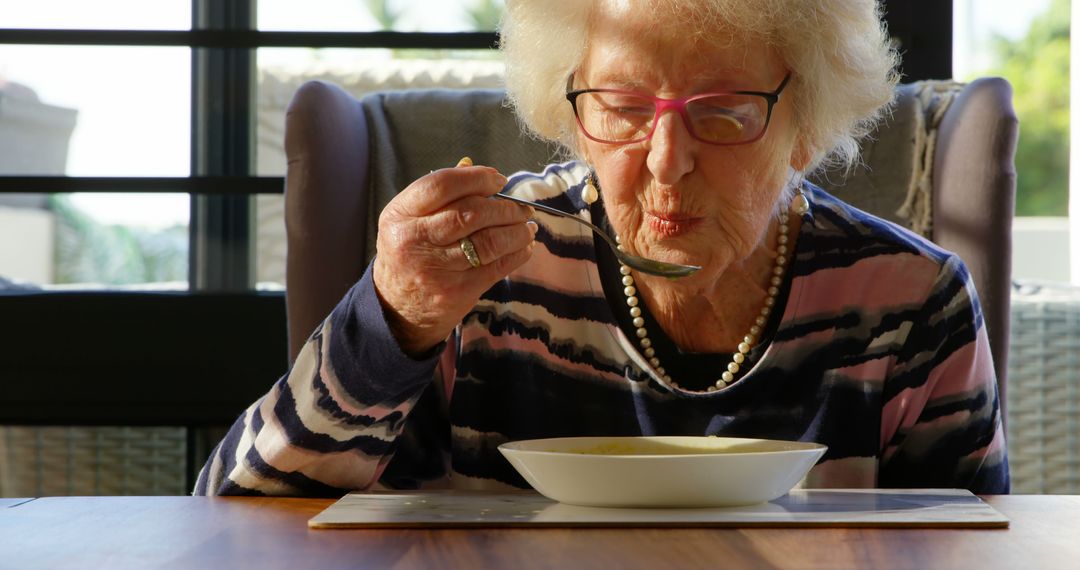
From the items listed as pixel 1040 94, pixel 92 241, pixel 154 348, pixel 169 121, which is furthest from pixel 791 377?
pixel 1040 94

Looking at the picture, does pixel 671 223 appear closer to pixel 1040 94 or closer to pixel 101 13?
pixel 101 13

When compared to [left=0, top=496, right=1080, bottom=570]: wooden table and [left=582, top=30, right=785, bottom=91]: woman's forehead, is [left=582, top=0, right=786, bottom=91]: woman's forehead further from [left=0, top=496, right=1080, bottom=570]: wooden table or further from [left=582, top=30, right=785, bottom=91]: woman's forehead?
[left=0, top=496, right=1080, bottom=570]: wooden table

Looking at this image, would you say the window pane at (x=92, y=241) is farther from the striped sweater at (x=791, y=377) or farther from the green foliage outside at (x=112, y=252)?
the striped sweater at (x=791, y=377)

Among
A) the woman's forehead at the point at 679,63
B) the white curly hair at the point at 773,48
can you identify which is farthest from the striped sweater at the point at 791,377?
the woman's forehead at the point at 679,63

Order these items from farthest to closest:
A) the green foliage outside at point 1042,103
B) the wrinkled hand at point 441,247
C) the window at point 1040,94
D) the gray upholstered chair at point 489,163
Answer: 1. the green foliage outside at point 1042,103
2. the window at point 1040,94
3. the gray upholstered chair at point 489,163
4. the wrinkled hand at point 441,247

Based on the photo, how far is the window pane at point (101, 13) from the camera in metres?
2.38

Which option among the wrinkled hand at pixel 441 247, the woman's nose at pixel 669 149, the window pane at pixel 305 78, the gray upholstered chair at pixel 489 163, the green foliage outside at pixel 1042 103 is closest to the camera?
the wrinkled hand at pixel 441 247

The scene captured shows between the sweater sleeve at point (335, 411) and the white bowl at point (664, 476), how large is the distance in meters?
0.18

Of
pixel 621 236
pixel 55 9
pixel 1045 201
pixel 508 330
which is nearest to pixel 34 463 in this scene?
pixel 55 9

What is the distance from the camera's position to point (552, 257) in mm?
1415

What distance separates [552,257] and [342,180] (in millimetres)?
463

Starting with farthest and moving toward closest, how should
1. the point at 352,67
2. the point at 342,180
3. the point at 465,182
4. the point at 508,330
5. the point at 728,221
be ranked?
the point at 352,67
the point at 342,180
the point at 508,330
the point at 728,221
the point at 465,182

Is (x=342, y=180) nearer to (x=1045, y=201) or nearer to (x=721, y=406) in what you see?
(x=721, y=406)

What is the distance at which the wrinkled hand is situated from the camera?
96 centimetres
